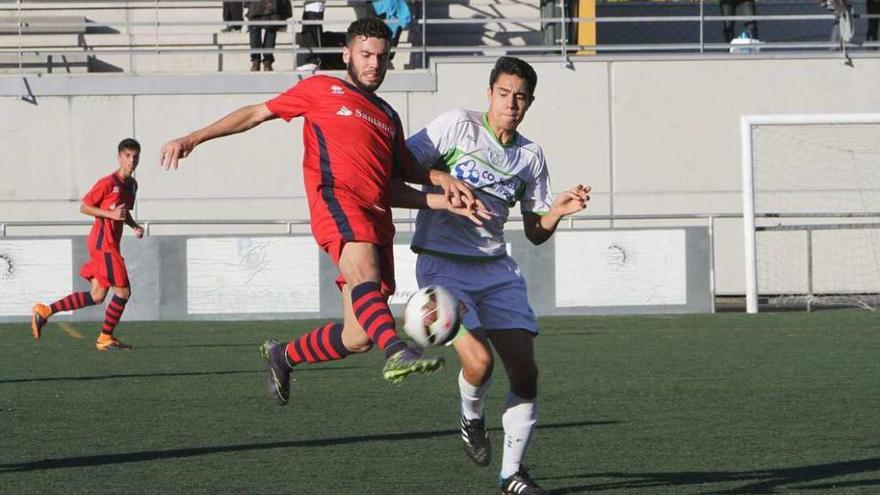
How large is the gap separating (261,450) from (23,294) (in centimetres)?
1160

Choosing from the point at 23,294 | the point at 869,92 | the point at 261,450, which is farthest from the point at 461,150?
the point at 869,92

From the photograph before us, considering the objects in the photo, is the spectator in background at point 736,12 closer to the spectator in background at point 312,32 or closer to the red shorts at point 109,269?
the spectator in background at point 312,32

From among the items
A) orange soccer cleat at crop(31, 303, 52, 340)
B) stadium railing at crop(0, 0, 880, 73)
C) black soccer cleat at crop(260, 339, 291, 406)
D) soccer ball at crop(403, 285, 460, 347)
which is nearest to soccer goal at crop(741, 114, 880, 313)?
stadium railing at crop(0, 0, 880, 73)

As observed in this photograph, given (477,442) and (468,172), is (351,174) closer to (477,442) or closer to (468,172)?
(468,172)

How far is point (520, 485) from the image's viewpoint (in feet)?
20.2

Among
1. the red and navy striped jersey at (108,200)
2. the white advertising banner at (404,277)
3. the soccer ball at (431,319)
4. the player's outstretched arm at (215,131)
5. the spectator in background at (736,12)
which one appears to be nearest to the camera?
the soccer ball at (431,319)

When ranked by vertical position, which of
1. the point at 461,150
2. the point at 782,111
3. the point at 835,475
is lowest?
the point at 835,475

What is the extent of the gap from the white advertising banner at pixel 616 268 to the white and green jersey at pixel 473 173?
11.6 m

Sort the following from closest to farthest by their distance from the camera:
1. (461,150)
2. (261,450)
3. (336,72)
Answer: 1. (461,150)
2. (261,450)
3. (336,72)

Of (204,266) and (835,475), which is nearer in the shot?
(835,475)

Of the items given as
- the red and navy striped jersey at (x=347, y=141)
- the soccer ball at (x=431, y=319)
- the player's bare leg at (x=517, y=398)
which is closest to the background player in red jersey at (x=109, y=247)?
the red and navy striped jersey at (x=347, y=141)

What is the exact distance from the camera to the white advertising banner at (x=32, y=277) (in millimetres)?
18312

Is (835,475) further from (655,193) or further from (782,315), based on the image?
(655,193)

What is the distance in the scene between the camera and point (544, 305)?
1834 centimetres
